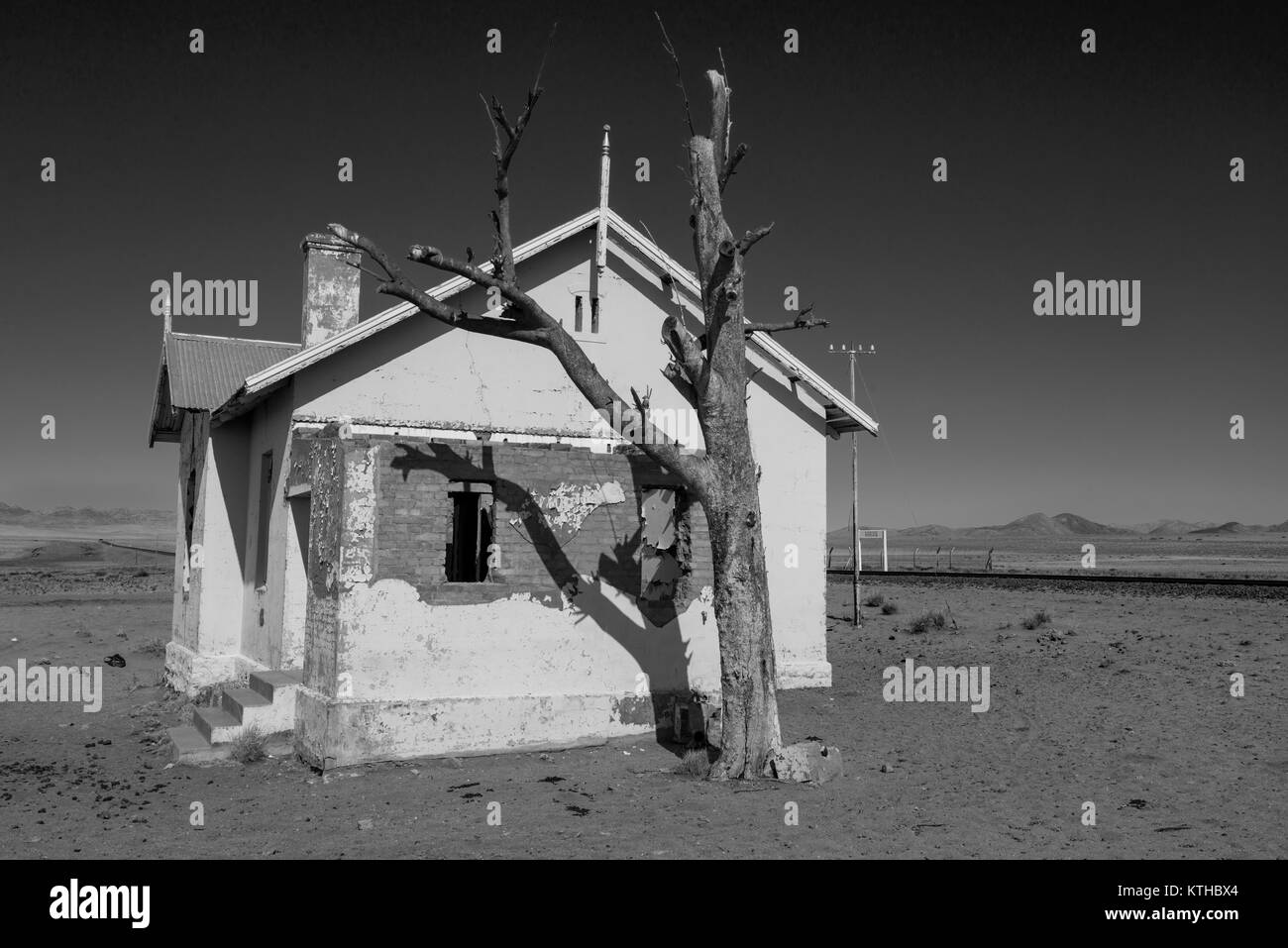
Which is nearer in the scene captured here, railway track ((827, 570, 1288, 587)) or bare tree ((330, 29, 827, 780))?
bare tree ((330, 29, 827, 780))

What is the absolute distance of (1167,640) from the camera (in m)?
18.0

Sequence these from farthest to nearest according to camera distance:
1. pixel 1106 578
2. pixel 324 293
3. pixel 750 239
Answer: pixel 1106 578, pixel 324 293, pixel 750 239

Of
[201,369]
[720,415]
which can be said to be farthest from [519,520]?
[201,369]

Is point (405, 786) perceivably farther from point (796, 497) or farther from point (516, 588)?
point (796, 497)

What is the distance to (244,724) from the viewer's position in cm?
1165

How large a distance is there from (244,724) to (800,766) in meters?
6.02

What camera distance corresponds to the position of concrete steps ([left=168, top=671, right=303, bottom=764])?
11.4 m

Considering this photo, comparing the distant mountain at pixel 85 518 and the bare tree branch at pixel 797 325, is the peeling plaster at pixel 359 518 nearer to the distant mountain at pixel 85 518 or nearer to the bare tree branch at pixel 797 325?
the bare tree branch at pixel 797 325

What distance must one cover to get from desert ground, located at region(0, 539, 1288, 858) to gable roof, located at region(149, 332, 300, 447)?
14.7 ft

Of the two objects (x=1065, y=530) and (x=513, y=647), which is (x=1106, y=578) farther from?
(x=1065, y=530)

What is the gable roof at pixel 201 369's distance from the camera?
53.6 ft

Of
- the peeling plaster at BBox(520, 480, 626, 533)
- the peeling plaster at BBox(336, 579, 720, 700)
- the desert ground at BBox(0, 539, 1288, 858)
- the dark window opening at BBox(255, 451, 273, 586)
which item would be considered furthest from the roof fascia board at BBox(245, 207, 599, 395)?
the desert ground at BBox(0, 539, 1288, 858)

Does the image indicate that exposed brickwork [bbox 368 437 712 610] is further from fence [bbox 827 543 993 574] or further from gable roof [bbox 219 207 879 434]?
fence [bbox 827 543 993 574]
